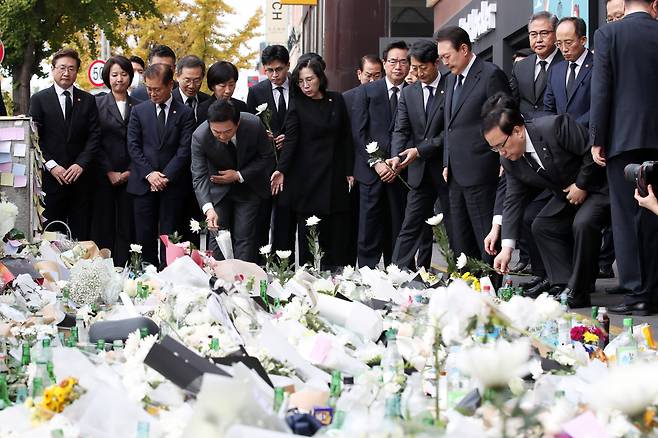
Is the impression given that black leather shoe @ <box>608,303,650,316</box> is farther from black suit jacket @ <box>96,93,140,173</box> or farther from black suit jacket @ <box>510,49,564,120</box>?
black suit jacket @ <box>96,93,140,173</box>

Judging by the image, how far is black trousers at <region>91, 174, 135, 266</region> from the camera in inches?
417

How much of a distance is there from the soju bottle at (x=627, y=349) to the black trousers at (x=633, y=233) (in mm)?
3088

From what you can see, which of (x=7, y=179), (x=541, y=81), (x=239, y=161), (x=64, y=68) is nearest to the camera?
(x=7, y=179)

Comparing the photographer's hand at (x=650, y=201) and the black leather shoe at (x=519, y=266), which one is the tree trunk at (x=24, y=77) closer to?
the black leather shoe at (x=519, y=266)

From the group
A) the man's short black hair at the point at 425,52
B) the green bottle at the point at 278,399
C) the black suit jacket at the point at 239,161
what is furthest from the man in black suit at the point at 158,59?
the green bottle at the point at 278,399

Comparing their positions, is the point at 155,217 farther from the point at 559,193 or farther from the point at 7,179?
the point at 559,193

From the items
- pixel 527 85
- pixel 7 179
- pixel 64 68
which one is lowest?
pixel 7 179

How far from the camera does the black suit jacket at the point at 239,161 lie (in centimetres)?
938

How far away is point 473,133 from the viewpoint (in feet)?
29.8

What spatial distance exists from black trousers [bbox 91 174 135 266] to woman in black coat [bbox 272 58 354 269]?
4.64ft

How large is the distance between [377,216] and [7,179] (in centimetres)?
335

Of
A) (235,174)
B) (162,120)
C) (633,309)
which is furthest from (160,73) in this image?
(633,309)

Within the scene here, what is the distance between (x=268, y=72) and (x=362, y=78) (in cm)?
195

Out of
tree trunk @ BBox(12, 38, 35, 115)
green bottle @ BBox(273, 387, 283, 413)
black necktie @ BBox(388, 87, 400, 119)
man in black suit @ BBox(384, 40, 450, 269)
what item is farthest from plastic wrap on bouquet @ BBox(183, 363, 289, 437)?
tree trunk @ BBox(12, 38, 35, 115)
